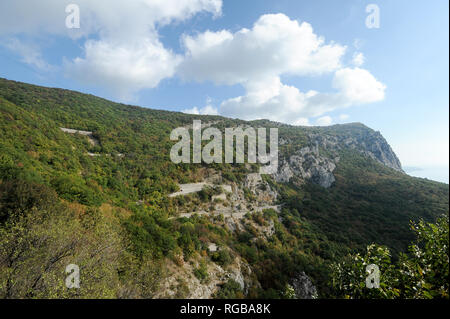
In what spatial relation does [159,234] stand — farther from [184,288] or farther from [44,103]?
[44,103]

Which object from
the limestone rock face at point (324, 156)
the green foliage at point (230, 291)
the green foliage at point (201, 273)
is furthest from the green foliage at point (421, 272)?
the limestone rock face at point (324, 156)

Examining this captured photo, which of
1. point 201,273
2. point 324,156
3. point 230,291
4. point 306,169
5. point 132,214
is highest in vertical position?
point 324,156

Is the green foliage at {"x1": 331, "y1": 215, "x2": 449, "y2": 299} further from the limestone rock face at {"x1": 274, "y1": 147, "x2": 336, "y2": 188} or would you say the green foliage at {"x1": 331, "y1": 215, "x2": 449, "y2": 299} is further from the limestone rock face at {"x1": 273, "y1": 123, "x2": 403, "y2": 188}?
the limestone rock face at {"x1": 274, "y1": 147, "x2": 336, "y2": 188}

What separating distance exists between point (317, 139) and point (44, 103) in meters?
121

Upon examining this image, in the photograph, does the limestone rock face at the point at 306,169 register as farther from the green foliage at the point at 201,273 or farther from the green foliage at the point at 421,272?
the green foliage at the point at 421,272

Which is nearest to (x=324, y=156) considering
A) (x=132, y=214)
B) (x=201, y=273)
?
(x=201, y=273)

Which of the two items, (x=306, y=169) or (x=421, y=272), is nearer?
(x=421, y=272)

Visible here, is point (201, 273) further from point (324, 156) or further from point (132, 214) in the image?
point (324, 156)

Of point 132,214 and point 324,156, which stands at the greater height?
point 324,156

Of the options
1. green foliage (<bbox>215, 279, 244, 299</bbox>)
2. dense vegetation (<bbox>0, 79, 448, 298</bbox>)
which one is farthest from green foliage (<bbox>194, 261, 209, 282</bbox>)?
green foliage (<bbox>215, 279, 244, 299</bbox>)

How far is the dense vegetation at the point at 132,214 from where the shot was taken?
8.88 m

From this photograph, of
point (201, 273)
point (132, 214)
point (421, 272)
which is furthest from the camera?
point (132, 214)

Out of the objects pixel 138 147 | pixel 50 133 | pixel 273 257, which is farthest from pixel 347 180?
pixel 50 133

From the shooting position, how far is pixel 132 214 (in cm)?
1831
